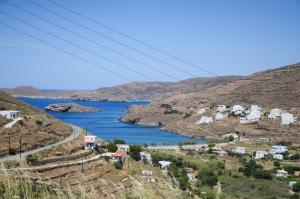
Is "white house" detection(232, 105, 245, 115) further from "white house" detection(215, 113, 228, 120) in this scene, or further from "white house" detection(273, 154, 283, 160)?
"white house" detection(273, 154, 283, 160)

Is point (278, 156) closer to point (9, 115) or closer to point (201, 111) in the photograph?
point (9, 115)

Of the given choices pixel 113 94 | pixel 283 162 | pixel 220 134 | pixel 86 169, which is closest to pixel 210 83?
pixel 113 94

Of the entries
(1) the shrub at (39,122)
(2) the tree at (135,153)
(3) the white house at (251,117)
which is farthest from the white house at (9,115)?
(3) the white house at (251,117)

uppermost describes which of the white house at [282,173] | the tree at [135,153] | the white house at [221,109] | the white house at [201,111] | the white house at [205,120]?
the white house at [221,109]

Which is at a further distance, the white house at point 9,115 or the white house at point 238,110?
the white house at point 238,110

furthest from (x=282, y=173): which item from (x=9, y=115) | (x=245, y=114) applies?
(x=245, y=114)

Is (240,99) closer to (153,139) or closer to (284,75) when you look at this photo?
(284,75)

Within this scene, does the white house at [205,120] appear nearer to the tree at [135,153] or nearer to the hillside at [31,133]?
the tree at [135,153]
